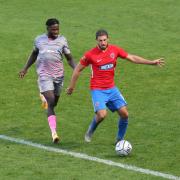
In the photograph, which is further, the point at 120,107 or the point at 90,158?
the point at 120,107

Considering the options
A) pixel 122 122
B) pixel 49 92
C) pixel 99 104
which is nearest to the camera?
pixel 99 104

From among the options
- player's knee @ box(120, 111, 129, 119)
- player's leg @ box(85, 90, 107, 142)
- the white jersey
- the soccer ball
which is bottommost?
the soccer ball

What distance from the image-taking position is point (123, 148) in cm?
1248

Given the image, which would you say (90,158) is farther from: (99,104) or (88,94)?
(88,94)

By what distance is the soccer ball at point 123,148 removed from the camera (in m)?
12.5

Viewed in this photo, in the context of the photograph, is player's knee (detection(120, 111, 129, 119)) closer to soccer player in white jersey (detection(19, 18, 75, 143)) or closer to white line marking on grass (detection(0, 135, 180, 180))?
white line marking on grass (detection(0, 135, 180, 180))

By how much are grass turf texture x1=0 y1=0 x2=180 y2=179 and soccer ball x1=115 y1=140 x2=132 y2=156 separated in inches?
5.6

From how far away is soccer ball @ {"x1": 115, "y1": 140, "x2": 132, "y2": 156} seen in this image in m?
12.5

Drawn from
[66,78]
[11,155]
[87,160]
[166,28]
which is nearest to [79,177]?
[87,160]

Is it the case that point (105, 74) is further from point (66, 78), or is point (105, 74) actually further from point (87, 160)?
point (66, 78)

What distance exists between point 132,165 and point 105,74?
2092mm

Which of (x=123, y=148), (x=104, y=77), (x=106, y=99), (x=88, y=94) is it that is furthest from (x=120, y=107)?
(x=88, y=94)

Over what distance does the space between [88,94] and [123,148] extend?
Answer: 5.85m

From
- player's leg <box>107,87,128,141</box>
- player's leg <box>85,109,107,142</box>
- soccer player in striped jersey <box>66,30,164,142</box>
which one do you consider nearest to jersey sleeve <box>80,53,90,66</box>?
soccer player in striped jersey <box>66,30,164,142</box>
